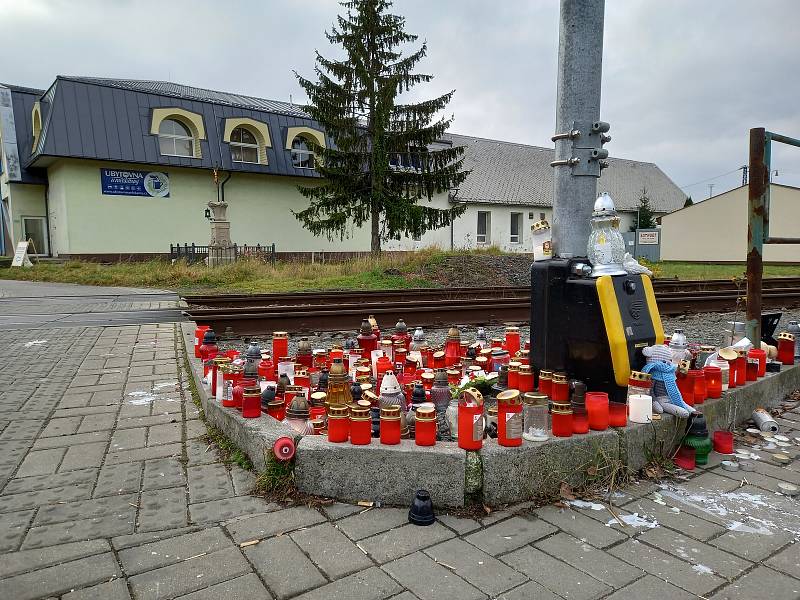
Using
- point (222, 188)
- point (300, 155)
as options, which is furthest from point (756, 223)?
point (300, 155)

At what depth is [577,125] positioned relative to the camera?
360 cm

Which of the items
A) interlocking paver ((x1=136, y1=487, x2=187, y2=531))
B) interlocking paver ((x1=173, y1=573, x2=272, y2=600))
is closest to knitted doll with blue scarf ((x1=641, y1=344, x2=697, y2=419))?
interlocking paver ((x1=173, y1=573, x2=272, y2=600))

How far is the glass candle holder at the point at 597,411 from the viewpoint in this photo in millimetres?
2979

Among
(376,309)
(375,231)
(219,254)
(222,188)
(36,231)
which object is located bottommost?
(376,309)

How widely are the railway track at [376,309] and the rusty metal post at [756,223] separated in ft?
13.3

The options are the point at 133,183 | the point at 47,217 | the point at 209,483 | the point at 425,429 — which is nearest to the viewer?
the point at 425,429

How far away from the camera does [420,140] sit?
70.2 feet

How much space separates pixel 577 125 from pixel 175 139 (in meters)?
24.2

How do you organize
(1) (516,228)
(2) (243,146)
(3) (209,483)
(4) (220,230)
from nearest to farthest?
(3) (209,483), (4) (220,230), (2) (243,146), (1) (516,228)

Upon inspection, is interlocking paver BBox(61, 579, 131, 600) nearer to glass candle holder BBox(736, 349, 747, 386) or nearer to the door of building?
glass candle holder BBox(736, 349, 747, 386)

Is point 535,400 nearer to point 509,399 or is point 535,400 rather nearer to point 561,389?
point 509,399

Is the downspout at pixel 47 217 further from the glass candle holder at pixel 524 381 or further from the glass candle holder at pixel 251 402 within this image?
the glass candle holder at pixel 524 381

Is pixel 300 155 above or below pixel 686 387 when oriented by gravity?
above

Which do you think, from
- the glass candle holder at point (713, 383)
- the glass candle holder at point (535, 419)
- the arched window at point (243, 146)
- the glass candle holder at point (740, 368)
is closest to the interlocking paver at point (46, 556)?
the glass candle holder at point (535, 419)
